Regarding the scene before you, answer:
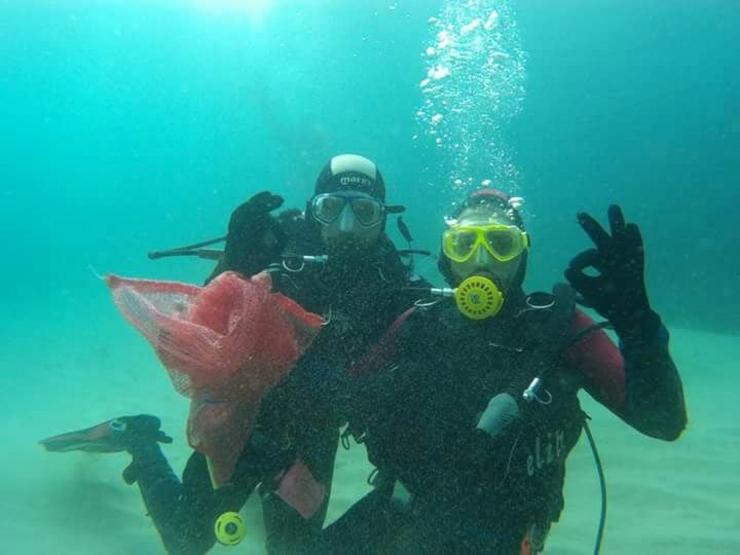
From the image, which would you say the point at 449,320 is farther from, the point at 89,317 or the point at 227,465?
the point at 89,317

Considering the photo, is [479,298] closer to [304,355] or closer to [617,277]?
[617,277]

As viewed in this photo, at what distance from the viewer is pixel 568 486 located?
288 inches

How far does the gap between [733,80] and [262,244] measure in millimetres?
43795

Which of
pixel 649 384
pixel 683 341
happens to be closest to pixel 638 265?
pixel 649 384

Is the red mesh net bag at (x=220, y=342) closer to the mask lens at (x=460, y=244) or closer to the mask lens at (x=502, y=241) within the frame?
the mask lens at (x=460, y=244)

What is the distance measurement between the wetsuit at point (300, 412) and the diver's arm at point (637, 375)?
136 centimetres

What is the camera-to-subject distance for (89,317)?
3131 centimetres

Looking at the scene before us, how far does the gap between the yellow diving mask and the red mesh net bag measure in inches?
43.7

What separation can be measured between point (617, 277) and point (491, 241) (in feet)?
3.38

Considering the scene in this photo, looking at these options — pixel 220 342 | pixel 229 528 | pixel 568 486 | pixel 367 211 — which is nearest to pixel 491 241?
pixel 367 211

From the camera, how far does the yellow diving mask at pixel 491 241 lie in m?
3.69

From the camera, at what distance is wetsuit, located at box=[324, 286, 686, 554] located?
2908mm

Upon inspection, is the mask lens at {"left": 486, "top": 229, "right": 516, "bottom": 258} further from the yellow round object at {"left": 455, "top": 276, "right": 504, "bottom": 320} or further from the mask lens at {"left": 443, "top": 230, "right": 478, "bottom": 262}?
the yellow round object at {"left": 455, "top": 276, "right": 504, "bottom": 320}

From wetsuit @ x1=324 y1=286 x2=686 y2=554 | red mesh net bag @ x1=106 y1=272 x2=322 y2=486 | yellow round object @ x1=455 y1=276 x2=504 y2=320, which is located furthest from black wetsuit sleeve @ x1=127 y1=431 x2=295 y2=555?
yellow round object @ x1=455 y1=276 x2=504 y2=320
